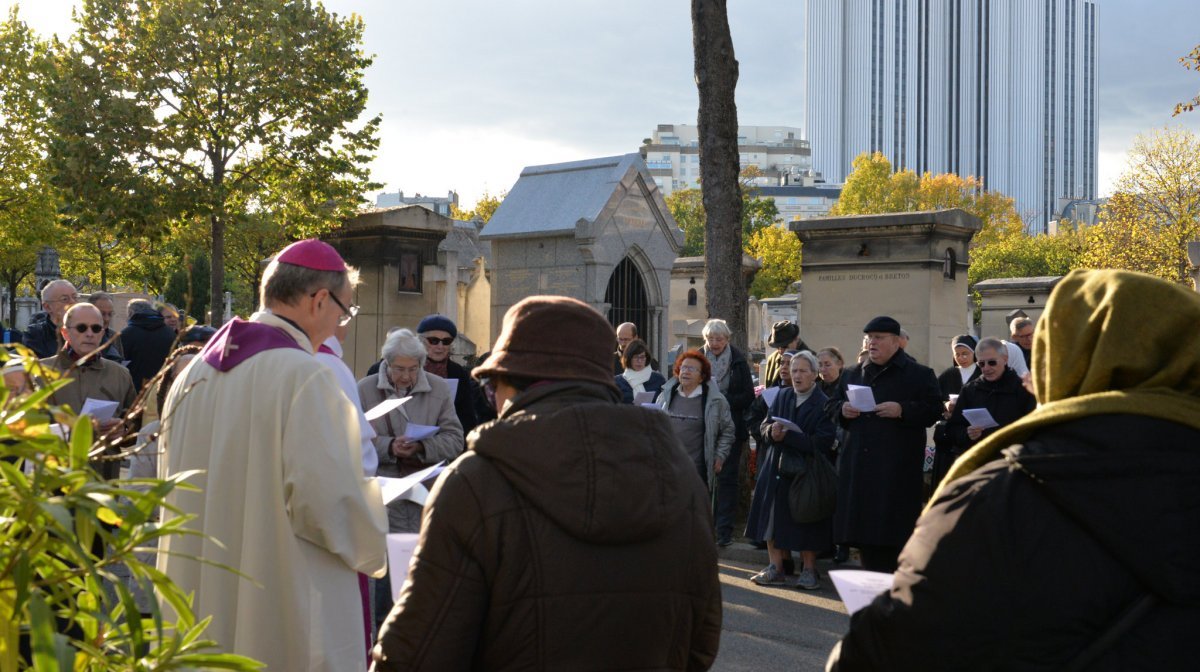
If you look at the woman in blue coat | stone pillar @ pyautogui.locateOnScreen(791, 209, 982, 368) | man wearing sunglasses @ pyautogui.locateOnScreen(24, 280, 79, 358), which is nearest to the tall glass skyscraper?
stone pillar @ pyautogui.locateOnScreen(791, 209, 982, 368)

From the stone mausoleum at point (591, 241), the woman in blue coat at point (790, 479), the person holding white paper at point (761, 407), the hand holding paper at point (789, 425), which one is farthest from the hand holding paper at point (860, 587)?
the stone mausoleum at point (591, 241)

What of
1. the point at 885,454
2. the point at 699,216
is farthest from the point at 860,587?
the point at 699,216

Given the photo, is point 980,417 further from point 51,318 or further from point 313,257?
point 51,318

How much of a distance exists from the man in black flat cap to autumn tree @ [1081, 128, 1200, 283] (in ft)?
99.0

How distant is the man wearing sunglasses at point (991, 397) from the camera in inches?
345

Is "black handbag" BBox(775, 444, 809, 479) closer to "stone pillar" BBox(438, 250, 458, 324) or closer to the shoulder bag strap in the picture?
the shoulder bag strap

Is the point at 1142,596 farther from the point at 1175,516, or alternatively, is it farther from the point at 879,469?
the point at 879,469

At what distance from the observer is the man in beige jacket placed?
356 cm

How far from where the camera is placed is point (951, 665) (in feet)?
7.70

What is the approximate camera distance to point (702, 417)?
34.6 ft

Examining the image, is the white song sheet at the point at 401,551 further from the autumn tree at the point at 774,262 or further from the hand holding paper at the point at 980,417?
the autumn tree at the point at 774,262

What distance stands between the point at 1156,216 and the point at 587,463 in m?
39.8

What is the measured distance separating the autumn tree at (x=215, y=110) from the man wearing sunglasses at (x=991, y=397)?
16.7m

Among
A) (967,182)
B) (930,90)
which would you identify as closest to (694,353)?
(967,182)
